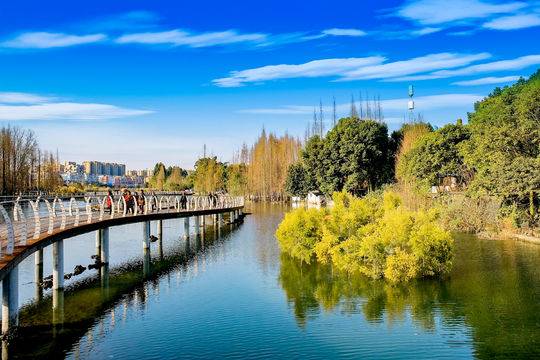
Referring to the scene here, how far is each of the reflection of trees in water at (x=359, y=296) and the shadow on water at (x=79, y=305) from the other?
742cm

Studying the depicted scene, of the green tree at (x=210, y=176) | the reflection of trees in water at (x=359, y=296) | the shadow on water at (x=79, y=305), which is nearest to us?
the shadow on water at (x=79, y=305)

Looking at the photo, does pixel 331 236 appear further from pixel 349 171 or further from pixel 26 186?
pixel 26 186

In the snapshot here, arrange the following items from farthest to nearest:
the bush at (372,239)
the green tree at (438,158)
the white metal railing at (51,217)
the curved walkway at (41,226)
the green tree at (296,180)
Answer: the green tree at (296,180) < the green tree at (438,158) < the bush at (372,239) < the white metal railing at (51,217) < the curved walkway at (41,226)

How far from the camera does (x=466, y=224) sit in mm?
49781

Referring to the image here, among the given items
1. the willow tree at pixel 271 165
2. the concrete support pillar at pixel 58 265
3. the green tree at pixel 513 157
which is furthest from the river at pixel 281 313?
the willow tree at pixel 271 165

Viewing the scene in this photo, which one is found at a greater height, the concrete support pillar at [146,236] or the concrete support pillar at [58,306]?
the concrete support pillar at [146,236]

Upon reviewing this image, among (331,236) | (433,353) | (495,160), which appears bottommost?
(433,353)

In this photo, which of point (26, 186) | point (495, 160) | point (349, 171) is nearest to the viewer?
point (495, 160)

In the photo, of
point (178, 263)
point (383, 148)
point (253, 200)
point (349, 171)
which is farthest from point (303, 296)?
point (253, 200)

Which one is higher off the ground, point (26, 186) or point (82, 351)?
point (26, 186)

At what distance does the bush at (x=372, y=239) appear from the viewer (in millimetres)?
27047

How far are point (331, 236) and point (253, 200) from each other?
98.8 metres

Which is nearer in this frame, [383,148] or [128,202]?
[128,202]

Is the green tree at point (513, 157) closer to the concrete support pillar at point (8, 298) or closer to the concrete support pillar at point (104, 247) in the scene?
the concrete support pillar at point (104, 247)
